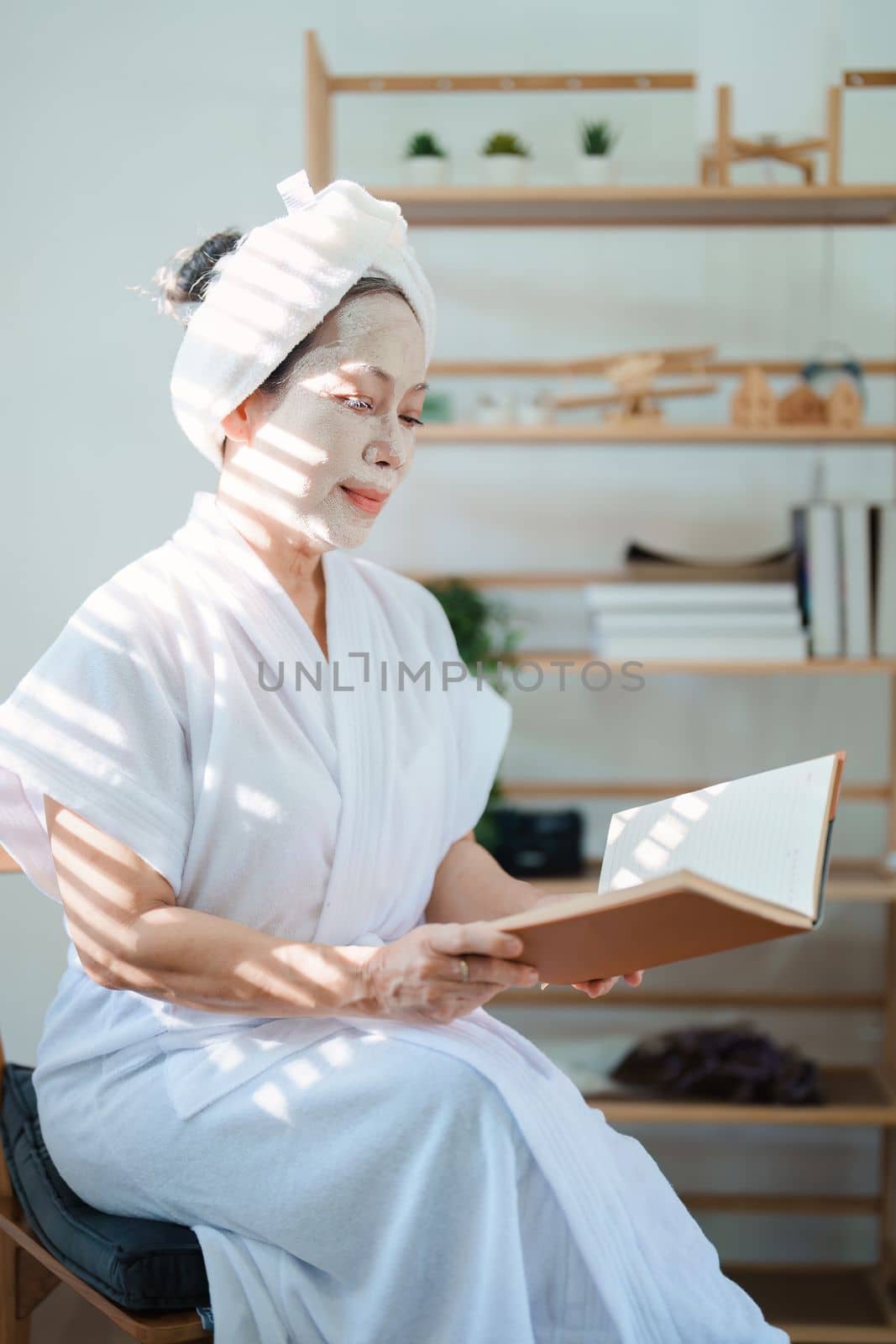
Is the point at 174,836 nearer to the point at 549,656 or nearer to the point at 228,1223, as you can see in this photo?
the point at 228,1223

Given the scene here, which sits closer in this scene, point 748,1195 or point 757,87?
point 757,87

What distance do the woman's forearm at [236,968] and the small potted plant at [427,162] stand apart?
1452 millimetres

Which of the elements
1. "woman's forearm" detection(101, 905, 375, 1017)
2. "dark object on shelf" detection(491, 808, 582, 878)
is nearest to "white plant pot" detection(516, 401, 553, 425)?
"dark object on shelf" detection(491, 808, 582, 878)

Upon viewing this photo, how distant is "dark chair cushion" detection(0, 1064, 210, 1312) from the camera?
1.14 m

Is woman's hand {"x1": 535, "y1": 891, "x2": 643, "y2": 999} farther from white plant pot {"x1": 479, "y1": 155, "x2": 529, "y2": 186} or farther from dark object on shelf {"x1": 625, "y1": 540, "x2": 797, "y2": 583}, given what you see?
white plant pot {"x1": 479, "y1": 155, "x2": 529, "y2": 186}

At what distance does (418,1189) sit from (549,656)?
1242 mm

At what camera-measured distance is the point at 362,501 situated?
1.33 metres

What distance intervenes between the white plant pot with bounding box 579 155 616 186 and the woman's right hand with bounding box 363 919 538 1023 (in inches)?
61.0

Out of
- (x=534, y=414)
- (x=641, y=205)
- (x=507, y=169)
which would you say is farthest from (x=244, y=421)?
(x=641, y=205)

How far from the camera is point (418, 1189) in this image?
107 cm

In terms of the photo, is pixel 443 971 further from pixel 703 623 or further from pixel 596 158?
pixel 596 158

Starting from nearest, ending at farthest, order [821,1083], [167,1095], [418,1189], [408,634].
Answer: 1. [418,1189]
2. [167,1095]
3. [408,634]
4. [821,1083]

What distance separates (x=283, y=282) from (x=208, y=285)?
11 centimetres

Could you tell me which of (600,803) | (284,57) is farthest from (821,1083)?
(284,57)
